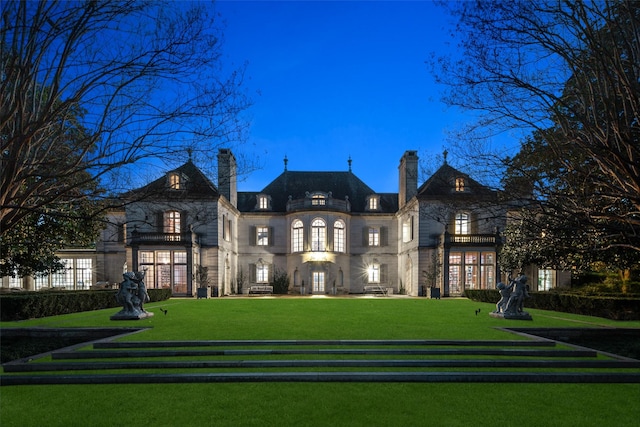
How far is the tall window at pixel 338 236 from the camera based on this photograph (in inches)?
1464

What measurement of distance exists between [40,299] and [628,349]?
69.1ft

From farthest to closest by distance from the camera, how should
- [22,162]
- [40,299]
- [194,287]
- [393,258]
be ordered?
[393,258], [194,287], [40,299], [22,162]

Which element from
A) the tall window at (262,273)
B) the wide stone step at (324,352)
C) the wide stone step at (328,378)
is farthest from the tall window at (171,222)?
the wide stone step at (328,378)

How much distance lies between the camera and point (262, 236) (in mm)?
39125

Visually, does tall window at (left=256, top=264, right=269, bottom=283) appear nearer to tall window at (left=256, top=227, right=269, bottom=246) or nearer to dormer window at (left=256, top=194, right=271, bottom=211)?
tall window at (left=256, top=227, right=269, bottom=246)

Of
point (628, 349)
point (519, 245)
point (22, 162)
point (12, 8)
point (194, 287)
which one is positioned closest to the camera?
point (12, 8)

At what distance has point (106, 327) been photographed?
41.7 feet

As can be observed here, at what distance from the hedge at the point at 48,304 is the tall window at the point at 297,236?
1729cm

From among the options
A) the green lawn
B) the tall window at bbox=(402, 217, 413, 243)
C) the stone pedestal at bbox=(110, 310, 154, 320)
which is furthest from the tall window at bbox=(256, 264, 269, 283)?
the green lawn

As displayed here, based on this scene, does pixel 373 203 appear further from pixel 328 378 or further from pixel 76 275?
pixel 328 378

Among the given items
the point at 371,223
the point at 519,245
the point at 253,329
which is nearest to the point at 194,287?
the point at 371,223

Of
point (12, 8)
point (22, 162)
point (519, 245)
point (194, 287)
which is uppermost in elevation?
point (12, 8)

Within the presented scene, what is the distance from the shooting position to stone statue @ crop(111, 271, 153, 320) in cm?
1508

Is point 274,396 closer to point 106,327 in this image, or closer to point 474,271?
point 106,327
